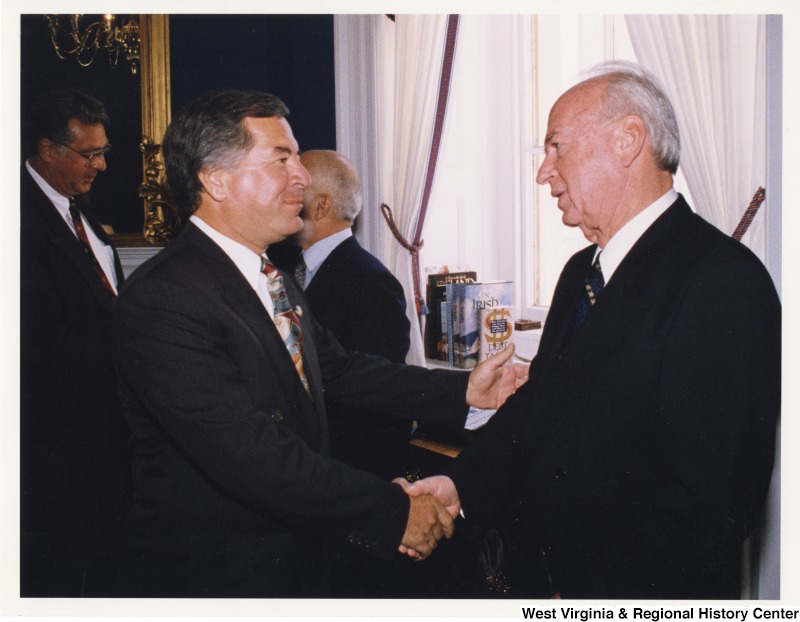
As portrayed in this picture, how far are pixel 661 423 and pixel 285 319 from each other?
0.95 metres

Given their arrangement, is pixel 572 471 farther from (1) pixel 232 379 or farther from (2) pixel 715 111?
(2) pixel 715 111

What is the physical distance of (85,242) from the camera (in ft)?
8.41

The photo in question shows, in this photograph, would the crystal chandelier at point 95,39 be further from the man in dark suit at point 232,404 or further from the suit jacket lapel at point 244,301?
the suit jacket lapel at point 244,301

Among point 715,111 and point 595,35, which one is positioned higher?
point 595,35

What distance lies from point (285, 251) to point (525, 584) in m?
2.12

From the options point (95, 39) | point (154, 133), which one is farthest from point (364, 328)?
point (95, 39)

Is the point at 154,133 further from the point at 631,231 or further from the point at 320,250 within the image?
the point at 631,231

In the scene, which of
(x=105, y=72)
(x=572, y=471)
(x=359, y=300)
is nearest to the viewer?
(x=572, y=471)

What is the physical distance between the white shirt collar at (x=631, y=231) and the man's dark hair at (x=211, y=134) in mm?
963

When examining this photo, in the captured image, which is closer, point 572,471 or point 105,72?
point 572,471

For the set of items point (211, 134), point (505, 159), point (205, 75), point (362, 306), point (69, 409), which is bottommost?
point (69, 409)

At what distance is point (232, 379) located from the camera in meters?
1.51
